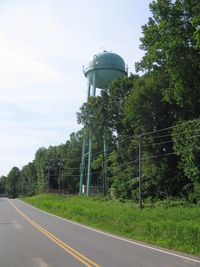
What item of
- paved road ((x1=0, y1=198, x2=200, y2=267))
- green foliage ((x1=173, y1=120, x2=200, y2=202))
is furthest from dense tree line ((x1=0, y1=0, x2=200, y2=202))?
paved road ((x1=0, y1=198, x2=200, y2=267))

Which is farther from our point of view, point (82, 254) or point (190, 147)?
point (190, 147)

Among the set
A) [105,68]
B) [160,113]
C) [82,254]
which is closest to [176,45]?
[160,113]

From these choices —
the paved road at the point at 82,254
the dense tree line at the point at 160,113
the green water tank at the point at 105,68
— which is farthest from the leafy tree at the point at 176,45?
the green water tank at the point at 105,68

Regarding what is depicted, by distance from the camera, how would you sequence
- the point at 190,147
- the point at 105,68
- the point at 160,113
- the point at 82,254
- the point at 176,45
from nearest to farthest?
the point at 82,254 < the point at 176,45 < the point at 190,147 < the point at 160,113 < the point at 105,68

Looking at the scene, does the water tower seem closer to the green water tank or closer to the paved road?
the green water tank

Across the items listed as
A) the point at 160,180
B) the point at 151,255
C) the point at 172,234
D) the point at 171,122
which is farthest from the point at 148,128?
the point at 151,255

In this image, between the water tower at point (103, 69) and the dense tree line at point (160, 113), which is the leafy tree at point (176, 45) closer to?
the dense tree line at point (160, 113)

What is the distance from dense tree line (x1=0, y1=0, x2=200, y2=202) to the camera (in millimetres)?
24453

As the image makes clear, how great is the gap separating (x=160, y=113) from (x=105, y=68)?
43.1 feet

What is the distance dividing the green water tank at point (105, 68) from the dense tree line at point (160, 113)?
178 centimetres

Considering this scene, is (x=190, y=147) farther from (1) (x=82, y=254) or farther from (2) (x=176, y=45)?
(1) (x=82, y=254)

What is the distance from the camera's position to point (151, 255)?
33.7 ft

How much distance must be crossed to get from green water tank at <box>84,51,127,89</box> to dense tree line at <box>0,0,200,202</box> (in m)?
1.78

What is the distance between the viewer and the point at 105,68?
46875 millimetres
